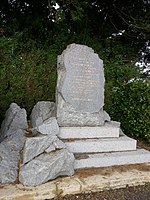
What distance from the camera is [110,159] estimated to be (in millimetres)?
3684

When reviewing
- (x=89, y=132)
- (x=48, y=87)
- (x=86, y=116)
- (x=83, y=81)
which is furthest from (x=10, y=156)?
(x=48, y=87)

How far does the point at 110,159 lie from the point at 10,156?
138 cm

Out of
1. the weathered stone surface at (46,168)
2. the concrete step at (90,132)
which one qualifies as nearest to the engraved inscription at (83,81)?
the concrete step at (90,132)

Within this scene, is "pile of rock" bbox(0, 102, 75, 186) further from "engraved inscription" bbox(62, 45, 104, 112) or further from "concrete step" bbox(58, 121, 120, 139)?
"engraved inscription" bbox(62, 45, 104, 112)

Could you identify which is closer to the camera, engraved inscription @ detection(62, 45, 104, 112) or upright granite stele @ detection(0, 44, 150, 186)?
upright granite stele @ detection(0, 44, 150, 186)

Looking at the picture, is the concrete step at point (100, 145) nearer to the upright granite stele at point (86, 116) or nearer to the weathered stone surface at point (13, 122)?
the upright granite stele at point (86, 116)

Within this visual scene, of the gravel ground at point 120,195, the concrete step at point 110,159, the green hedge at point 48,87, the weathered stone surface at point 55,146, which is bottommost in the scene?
the gravel ground at point 120,195

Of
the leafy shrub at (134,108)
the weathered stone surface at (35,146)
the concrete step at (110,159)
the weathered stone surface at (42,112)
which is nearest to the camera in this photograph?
the weathered stone surface at (35,146)

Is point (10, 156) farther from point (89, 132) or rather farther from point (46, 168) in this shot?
point (89, 132)

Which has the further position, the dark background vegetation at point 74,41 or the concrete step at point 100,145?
the dark background vegetation at point 74,41

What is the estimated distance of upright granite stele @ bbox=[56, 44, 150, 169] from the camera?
3.77m

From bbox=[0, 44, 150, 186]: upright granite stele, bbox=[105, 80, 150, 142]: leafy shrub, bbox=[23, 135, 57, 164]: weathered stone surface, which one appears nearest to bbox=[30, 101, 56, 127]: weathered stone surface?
bbox=[0, 44, 150, 186]: upright granite stele

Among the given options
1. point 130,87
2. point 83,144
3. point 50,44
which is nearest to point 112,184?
point 83,144

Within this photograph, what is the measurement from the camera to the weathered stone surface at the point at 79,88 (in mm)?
3994
